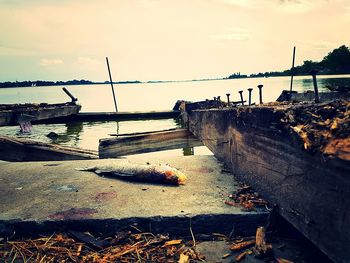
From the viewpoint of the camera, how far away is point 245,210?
2586 mm

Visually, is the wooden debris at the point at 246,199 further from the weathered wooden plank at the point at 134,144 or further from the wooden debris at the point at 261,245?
the weathered wooden plank at the point at 134,144

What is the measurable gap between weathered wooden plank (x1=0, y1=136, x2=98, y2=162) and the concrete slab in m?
1.49

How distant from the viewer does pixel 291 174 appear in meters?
2.04

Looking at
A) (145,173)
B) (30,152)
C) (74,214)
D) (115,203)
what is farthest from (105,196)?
(30,152)

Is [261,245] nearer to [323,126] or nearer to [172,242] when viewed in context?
[172,242]

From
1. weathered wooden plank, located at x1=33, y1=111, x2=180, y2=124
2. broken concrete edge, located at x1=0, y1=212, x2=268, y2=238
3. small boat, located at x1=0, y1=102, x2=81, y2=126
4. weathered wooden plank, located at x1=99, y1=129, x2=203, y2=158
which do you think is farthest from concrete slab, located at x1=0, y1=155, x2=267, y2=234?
weathered wooden plank, located at x1=33, y1=111, x2=180, y2=124

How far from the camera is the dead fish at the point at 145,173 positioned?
11.2 feet

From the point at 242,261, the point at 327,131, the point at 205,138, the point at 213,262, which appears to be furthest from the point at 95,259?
the point at 205,138

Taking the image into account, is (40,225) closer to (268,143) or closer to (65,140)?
(268,143)

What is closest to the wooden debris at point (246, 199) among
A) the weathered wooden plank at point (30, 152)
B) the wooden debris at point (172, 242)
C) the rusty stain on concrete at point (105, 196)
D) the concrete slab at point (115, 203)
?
the concrete slab at point (115, 203)

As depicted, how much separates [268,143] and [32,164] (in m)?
3.87

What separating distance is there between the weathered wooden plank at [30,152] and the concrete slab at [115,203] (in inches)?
58.7

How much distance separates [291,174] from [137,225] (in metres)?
1.44

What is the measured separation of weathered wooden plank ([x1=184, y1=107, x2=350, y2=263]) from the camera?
1530 millimetres
